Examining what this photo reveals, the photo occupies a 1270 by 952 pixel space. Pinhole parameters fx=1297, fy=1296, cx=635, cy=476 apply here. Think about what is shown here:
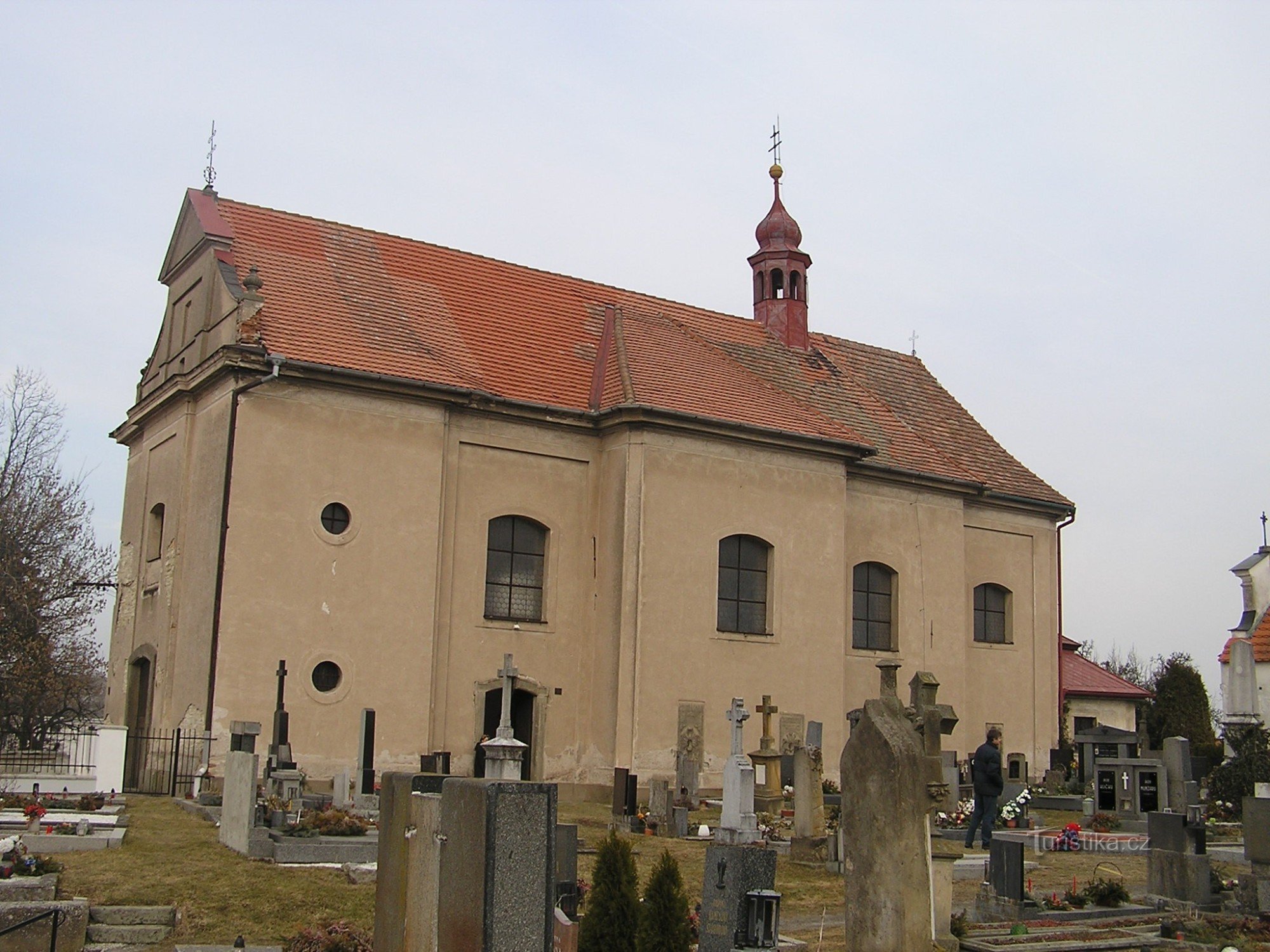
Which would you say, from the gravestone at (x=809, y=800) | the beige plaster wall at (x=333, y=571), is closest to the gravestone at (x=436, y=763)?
the beige plaster wall at (x=333, y=571)

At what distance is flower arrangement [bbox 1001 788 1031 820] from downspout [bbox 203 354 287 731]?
1138 cm

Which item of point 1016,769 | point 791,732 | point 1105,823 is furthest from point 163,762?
point 1016,769

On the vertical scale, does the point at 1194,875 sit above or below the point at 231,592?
below

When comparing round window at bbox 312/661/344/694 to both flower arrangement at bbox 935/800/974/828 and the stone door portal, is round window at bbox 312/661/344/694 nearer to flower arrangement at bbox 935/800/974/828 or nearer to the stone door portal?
the stone door portal

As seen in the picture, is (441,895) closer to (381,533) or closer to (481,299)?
(381,533)

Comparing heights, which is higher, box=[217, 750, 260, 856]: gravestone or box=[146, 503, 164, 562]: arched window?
box=[146, 503, 164, 562]: arched window

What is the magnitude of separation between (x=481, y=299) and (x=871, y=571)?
949cm

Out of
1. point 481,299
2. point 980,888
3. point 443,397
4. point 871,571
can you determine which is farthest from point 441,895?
point 871,571

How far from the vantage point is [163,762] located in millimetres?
19672

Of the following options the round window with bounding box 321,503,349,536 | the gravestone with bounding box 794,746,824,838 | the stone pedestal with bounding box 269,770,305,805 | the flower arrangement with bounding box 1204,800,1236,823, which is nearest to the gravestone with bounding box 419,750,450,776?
the stone pedestal with bounding box 269,770,305,805

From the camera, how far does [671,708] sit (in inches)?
863

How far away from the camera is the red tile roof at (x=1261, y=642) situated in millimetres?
26719

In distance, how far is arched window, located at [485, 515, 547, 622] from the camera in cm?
2208

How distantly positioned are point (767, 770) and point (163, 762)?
930cm
